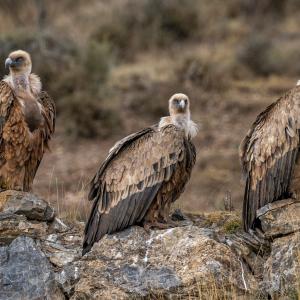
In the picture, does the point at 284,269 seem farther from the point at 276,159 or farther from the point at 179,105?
the point at 179,105

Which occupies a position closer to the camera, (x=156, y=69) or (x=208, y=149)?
(x=208, y=149)

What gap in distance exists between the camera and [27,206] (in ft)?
28.9

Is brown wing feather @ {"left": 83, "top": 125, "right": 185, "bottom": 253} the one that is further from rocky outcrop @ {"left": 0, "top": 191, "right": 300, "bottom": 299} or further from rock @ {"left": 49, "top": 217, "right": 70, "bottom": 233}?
rock @ {"left": 49, "top": 217, "right": 70, "bottom": 233}

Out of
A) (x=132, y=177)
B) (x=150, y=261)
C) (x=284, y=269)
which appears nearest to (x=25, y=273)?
(x=150, y=261)

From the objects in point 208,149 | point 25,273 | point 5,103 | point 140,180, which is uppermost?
point 208,149

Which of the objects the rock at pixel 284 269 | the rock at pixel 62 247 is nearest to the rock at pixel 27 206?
the rock at pixel 62 247

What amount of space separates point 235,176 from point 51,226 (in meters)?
9.84

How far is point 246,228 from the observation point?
28.6 ft

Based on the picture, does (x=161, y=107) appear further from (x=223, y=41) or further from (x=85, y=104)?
(x=223, y=41)

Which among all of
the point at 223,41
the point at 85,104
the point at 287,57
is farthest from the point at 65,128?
the point at 223,41

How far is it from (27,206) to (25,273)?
0.75m

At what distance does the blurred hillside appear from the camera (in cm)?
1933

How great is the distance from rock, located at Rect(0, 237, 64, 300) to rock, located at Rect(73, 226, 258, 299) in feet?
0.87

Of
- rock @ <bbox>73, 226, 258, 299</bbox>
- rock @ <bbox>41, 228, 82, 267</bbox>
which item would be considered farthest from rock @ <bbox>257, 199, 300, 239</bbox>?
rock @ <bbox>41, 228, 82, 267</bbox>
